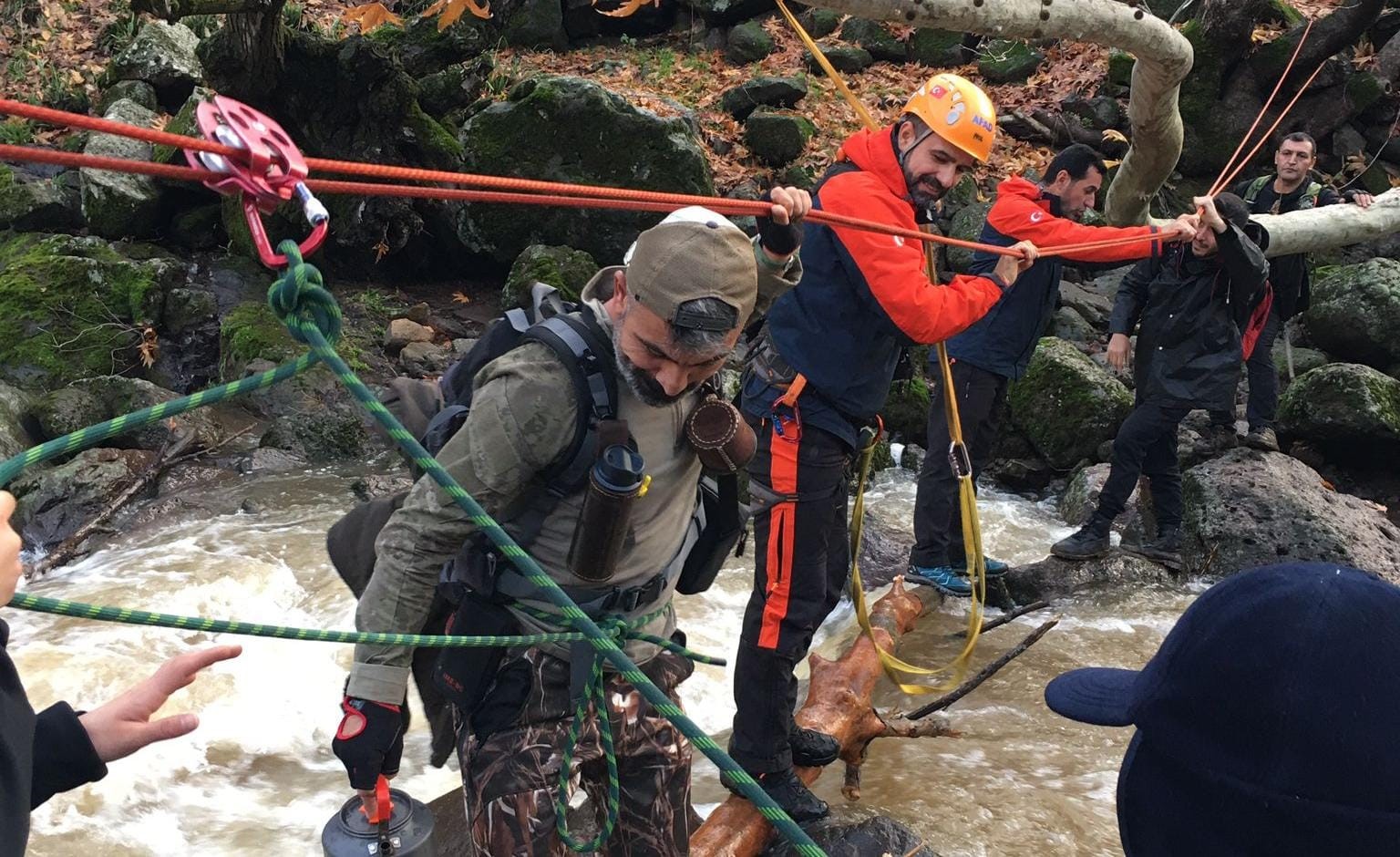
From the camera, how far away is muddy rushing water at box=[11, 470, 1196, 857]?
4.21 metres

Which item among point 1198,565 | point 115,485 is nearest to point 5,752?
point 1198,565

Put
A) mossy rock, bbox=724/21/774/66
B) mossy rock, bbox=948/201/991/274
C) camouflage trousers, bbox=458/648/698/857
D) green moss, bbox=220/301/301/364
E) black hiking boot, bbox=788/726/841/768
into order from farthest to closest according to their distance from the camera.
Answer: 1. mossy rock, bbox=724/21/774/66
2. mossy rock, bbox=948/201/991/274
3. green moss, bbox=220/301/301/364
4. black hiking boot, bbox=788/726/841/768
5. camouflage trousers, bbox=458/648/698/857

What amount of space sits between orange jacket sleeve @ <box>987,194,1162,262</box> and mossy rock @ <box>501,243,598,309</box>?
19.7ft

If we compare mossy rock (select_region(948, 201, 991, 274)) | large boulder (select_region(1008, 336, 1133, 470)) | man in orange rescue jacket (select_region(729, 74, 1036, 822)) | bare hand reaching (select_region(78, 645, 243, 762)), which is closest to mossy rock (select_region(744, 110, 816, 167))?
mossy rock (select_region(948, 201, 991, 274))

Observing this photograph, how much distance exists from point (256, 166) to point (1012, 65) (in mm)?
14917

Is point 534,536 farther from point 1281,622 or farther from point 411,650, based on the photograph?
point 1281,622

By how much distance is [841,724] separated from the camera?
13.9 ft

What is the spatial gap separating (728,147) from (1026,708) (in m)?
10.2

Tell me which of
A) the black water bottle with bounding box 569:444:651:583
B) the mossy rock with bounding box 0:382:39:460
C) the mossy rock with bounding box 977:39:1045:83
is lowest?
the mossy rock with bounding box 0:382:39:460

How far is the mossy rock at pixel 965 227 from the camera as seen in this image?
11.3 m

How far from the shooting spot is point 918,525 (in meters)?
5.88

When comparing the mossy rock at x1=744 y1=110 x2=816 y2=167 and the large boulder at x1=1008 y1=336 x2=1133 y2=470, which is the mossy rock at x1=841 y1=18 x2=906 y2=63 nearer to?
the mossy rock at x1=744 y1=110 x2=816 y2=167

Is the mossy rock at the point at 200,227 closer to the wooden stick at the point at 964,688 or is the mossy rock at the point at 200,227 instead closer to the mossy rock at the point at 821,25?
the mossy rock at the point at 821,25

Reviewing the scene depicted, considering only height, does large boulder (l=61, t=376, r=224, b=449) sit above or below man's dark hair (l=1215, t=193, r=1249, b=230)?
below
